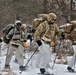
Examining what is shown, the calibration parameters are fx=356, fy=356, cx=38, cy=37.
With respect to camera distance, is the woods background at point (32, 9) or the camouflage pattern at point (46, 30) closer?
the camouflage pattern at point (46, 30)

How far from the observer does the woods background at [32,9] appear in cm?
2425

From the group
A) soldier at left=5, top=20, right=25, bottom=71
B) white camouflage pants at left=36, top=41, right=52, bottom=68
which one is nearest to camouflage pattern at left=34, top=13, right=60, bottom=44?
white camouflage pants at left=36, top=41, right=52, bottom=68

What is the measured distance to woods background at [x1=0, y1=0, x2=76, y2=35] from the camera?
79.6ft

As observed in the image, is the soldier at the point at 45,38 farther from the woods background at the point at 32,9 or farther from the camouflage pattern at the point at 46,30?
the woods background at the point at 32,9

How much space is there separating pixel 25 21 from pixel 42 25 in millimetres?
22742

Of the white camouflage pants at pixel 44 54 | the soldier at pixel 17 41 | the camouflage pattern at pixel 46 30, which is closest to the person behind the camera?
the camouflage pattern at pixel 46 30

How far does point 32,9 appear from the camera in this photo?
2958 centimetres

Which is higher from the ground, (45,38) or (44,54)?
(45,38)

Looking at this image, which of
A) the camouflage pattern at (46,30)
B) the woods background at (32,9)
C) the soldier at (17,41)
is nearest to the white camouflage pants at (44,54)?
the camouflage pattern at (46,30)

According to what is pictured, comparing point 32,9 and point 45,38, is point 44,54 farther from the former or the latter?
point 32,9

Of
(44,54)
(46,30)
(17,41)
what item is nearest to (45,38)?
A: (46,30)

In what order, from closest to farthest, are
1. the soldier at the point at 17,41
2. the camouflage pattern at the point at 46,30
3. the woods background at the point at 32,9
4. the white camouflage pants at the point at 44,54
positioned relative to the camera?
the camouflage pattern at the point at 46,30
the white camouflage pants at the point at 44,54
the soldier at the point at 17,41
the woods background at the point at 32,9

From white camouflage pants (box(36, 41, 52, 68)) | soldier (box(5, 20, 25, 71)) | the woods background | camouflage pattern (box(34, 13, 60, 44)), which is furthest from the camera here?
the woods background

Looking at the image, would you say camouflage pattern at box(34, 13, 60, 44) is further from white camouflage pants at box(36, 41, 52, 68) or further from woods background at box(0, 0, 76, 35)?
woods background at box(0, 0, 76, 35)
